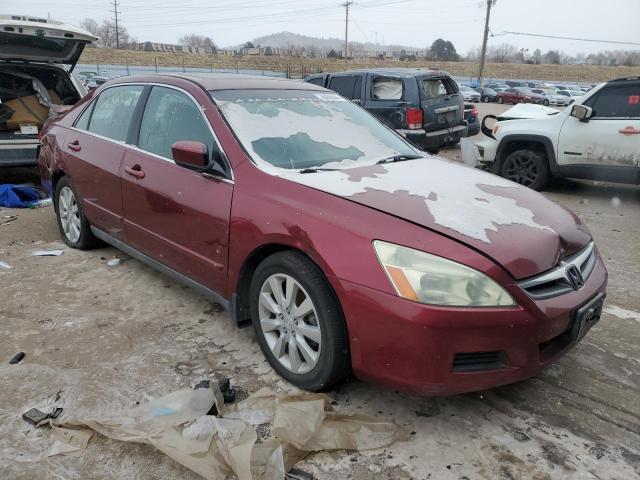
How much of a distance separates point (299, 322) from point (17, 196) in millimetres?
5491

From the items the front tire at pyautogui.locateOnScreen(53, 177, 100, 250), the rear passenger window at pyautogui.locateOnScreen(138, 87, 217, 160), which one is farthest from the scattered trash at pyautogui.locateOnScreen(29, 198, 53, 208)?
the rear passenger window at pyautogui.locateOnScreen(138, 87, 217, 160)

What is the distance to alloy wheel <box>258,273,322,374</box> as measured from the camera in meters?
2.60

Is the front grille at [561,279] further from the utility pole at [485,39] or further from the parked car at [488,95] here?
the utility pole at [485,39]

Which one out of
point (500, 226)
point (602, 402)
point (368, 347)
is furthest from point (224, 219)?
point (602, 402)

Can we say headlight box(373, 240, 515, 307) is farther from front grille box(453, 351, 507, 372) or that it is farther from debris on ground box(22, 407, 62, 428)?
debris on ground box(22, 407, 62, 428)

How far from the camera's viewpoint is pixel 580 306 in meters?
2.43

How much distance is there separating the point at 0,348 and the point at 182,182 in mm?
1472

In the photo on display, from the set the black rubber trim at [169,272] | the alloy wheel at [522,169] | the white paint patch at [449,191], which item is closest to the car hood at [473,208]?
the white paint patch at [449,191]

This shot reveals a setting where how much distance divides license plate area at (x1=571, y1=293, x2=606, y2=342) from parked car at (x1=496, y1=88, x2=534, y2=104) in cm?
3929

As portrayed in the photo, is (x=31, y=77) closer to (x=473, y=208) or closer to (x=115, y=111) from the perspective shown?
(x=115, y=111)

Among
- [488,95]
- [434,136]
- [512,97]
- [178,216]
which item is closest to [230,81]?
[178,216]

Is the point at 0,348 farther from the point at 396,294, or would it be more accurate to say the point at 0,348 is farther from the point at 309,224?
the point at 396,294

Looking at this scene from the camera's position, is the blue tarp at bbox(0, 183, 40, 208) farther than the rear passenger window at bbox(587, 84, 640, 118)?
No

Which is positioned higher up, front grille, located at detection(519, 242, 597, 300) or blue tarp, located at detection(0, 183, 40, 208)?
front grille, located at detection(519, 242, 597, 300)
